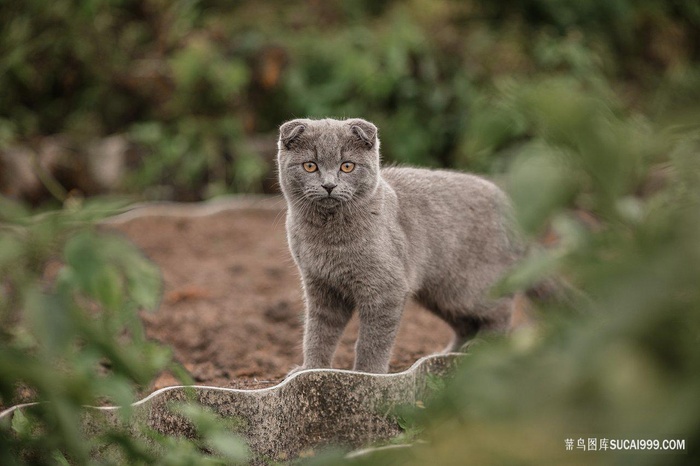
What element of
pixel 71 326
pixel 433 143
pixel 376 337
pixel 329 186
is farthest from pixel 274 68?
pixel 71 326

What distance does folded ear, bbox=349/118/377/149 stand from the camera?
3270 millimetres

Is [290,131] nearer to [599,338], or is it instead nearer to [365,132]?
[365,132]

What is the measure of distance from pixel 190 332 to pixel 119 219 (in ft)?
6.73

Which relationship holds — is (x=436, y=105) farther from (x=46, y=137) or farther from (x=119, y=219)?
(x=46, y=137)

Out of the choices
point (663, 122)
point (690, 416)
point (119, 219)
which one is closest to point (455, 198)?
point (663, 122)

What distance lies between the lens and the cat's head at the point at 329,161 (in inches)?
125

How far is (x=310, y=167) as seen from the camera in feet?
10.6

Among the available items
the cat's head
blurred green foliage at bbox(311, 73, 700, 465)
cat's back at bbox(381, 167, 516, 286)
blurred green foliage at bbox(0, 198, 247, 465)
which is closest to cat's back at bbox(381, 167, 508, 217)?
cat's back at bbox(381, 167, 516, 286)

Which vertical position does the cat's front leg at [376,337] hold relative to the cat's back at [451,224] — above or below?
Result: below

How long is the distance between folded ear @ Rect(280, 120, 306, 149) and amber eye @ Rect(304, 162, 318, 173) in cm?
13

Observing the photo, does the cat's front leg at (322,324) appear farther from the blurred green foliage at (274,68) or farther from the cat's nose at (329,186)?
the blurred green foliage at (274,68)

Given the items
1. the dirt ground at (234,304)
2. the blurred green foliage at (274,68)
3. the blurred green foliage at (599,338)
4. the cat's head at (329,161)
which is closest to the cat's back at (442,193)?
the cat's head at (329,161)

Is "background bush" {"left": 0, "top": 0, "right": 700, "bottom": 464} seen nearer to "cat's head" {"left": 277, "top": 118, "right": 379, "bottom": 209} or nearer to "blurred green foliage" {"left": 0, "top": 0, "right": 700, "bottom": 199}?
"blurred green foliage" {"left": 0, "top": 0, "right": 700, "bottom": 199}

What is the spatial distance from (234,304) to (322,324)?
4.42 feet
